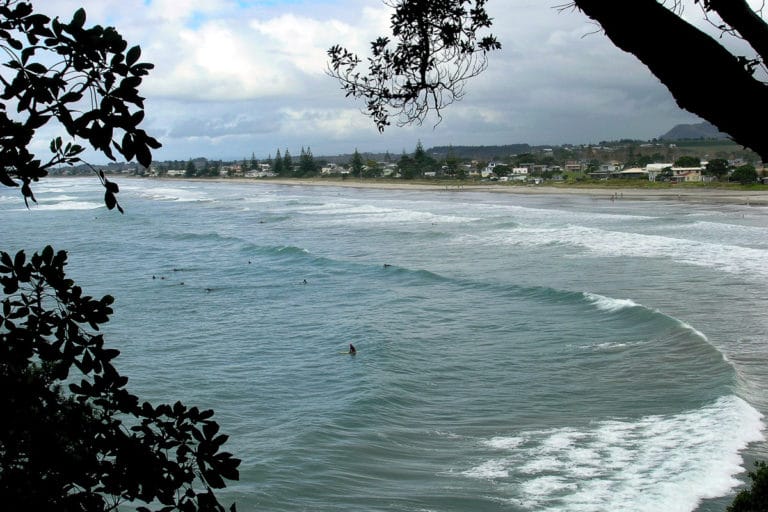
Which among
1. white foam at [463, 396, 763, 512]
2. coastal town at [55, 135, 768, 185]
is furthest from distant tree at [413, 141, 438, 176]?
white foam at [463, 396, 763, 512]

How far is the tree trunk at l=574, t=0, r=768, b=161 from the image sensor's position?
2.59 meters

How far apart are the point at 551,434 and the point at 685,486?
6.97ft

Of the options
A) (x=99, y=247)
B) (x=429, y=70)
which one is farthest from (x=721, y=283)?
(x=99, y=247)

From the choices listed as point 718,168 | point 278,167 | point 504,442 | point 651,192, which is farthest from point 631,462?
point 278,167

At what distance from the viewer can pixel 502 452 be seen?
9.69 metres

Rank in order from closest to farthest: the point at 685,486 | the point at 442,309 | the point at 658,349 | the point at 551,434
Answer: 1. the point at 685,486
2. the point at 551,434
3. the point at 658,349
4. the point at 442,309

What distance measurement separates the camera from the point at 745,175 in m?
70.3

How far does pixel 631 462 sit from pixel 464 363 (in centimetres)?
531

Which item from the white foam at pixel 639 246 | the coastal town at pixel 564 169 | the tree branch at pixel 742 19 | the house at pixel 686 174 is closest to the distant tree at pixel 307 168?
the coastal town at pixel 564 169

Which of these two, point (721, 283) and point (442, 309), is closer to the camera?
point (442, 309)

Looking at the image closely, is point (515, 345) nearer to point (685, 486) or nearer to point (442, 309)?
point (442, 309)

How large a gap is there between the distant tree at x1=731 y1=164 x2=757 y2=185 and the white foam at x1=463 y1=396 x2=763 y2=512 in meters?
66.1

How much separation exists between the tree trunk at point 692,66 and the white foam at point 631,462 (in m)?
6.38

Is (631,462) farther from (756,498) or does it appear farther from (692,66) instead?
(692,66)
